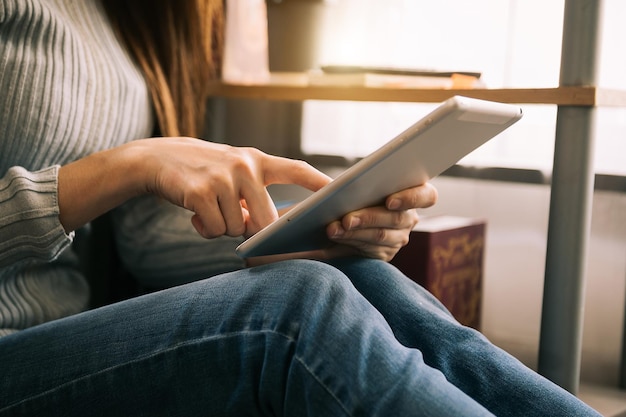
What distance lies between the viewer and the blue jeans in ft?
1.85

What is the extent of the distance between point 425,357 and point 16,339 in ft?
1.23

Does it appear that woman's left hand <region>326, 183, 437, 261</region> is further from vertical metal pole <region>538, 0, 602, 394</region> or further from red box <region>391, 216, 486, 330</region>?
red box <region>391, 216, 486, 330</region>

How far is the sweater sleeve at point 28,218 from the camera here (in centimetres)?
71

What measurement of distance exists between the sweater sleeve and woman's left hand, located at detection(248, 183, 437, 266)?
267 mm

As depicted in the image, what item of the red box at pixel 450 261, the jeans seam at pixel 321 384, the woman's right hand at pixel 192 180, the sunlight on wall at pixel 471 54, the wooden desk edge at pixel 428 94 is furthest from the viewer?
the sunlight on wall at pixel 471 54

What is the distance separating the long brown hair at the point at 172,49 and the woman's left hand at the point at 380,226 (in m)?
0.34

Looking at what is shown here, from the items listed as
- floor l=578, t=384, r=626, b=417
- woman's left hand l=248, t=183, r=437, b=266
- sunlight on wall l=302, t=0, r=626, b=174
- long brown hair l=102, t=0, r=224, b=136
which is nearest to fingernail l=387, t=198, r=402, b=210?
woman's left hand l=248, t=183, r=437, b=266

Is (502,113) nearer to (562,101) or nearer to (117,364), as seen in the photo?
(562,101)

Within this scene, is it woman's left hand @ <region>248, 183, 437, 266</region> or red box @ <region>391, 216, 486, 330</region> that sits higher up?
woman's left hand @ <region>248, 183, 437, 266</region>

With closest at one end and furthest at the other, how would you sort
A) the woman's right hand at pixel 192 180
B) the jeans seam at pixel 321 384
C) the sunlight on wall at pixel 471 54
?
1. the jeans seam at pixel 321 384
2. the woman's right hand at pixel 192 180
3. the sunlight on wall at pixel 471 54

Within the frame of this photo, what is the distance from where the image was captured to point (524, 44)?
130 centimetres

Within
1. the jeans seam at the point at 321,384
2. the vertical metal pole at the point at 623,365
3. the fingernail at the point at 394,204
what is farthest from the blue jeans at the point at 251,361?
the vertical metal pole at the point at 623,365

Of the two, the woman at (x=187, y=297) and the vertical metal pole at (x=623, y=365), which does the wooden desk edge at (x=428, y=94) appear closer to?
the woman at (x=187, y=297)

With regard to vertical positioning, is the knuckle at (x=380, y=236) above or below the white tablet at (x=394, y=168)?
below
